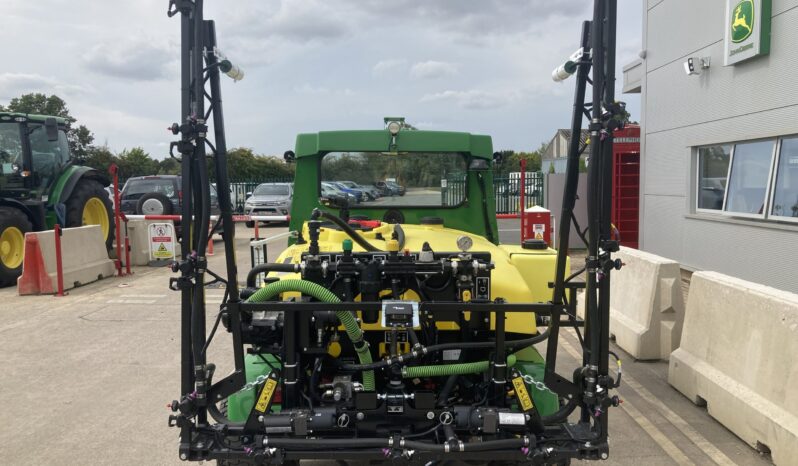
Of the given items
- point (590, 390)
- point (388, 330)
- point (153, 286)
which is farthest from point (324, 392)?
point (153, 286)

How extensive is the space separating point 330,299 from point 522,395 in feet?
3.59

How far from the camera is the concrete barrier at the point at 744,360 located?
3.92 metres

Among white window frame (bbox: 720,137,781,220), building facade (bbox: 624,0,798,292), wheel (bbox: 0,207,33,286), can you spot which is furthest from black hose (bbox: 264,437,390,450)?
wheel (bbox: 0,207,33,286)

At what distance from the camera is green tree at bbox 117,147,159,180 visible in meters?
41.8

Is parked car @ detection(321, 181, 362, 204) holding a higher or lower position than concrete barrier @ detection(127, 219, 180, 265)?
higher

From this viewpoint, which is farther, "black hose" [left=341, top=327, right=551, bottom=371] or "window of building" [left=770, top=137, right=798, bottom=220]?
"window of building" [left=770, top=137, right=798, bottom=220]

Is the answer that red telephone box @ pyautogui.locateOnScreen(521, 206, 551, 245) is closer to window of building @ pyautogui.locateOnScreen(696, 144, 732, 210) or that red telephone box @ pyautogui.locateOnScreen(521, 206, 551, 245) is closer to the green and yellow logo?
window of building @ pyautogui.locateOnScreen(696, 144, 732, 210)

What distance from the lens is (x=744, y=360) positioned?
14.4ft

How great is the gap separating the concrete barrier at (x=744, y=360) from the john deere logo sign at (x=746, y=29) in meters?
5.39

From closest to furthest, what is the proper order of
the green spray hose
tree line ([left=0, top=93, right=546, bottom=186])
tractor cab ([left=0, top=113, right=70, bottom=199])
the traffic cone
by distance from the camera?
the green spray hose
the traffic cone
tractor cab ([left=0, top=113, right=70, bottom=199])
tree line ([left=0, top=93, right=546, bottom=186])

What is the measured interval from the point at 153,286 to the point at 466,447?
9089mm

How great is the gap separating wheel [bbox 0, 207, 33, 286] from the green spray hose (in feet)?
31.4

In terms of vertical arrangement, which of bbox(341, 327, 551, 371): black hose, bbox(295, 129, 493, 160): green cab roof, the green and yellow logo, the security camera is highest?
the green and yellow logo

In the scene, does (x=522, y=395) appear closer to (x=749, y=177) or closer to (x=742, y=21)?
(x=749, y=177)
